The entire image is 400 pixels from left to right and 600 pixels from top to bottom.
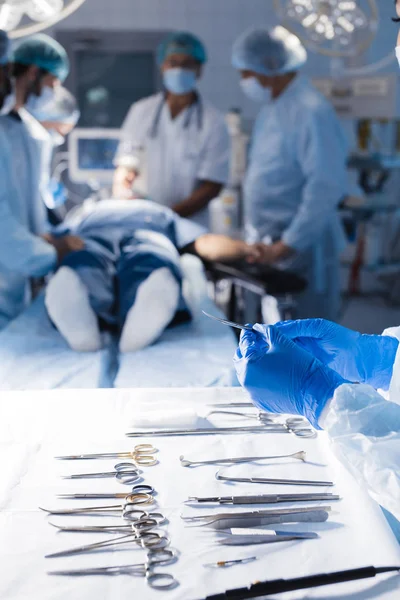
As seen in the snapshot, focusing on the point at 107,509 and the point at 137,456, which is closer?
the point at 107,509

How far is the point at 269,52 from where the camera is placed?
3.01 metres

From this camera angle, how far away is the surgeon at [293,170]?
2922 millimetres

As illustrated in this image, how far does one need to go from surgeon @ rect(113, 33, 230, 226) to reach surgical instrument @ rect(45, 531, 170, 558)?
2.59 m

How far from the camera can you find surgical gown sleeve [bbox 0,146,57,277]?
2.20 m

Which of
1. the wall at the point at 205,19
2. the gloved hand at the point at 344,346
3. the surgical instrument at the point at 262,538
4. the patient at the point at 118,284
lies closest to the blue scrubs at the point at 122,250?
the patient at the point at 118,284

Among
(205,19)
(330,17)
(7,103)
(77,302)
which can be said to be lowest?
(77,302)

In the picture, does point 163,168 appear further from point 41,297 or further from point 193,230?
point 41,297

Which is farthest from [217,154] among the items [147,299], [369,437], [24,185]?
[369,437]

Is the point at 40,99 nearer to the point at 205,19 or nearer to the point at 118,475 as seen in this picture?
the point at 118,475

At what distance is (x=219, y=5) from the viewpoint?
5.25 meters

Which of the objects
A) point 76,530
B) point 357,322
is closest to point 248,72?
point 357,322

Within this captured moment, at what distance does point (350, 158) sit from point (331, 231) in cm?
187

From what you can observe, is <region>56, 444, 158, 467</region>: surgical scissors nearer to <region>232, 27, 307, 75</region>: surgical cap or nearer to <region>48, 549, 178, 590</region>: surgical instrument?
<region>48, 549, 178, 590</region>: surgical instrument

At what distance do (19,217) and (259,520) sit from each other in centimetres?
187
